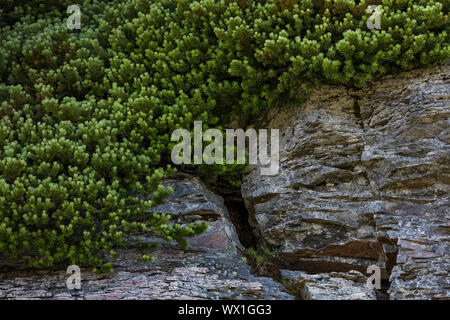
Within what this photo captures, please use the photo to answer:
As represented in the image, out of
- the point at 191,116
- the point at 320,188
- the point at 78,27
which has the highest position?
the point at 78,27

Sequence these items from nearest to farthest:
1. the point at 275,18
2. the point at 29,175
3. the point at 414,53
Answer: the point at 29,175, the point at 414,53, the point at 275,18

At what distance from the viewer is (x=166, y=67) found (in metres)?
8.49

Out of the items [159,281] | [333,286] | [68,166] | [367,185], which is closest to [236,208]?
[367,185]

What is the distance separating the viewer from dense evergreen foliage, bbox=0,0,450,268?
6402 millimetres

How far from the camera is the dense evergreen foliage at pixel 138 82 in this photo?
21.0 ft

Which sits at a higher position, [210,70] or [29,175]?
[210,70]

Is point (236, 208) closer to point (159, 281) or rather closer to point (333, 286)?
point (159, 281)

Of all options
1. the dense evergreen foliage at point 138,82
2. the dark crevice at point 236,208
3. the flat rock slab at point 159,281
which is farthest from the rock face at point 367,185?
the flat rock slab at point 159,281

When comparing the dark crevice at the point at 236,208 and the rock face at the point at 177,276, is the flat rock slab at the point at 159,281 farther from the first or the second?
the dark crevice at the point at 236,208

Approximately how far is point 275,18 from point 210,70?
1.59m

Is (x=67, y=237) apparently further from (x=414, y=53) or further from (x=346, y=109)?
(x=414, y=53)

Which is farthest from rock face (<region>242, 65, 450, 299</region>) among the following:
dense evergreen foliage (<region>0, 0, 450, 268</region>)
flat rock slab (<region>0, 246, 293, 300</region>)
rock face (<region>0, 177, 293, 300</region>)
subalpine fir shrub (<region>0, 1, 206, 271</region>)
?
subalpine fir shrub (<region>0, 1, 206, 271</region>)

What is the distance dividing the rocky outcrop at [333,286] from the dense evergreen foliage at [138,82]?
174 cm

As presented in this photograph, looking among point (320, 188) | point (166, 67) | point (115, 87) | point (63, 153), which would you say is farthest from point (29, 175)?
point (320, 188)
